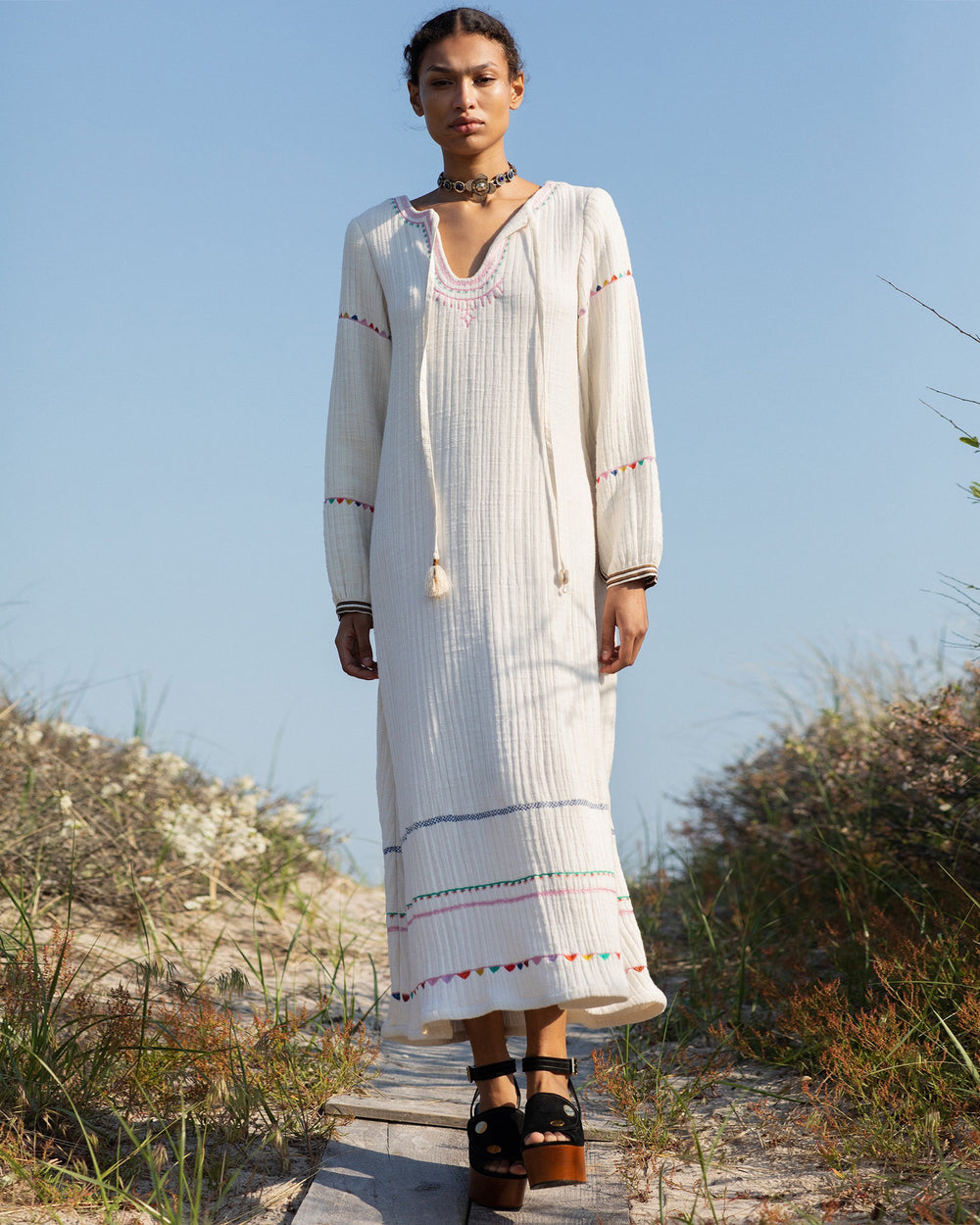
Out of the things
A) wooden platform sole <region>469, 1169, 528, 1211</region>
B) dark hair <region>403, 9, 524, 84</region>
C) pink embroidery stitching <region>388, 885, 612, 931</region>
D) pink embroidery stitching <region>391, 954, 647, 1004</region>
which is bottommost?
wooden platform sole <region>469, 1169, 528, 1211</region>

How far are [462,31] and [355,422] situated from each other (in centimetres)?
95

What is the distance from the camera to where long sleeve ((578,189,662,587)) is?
2.58 metres

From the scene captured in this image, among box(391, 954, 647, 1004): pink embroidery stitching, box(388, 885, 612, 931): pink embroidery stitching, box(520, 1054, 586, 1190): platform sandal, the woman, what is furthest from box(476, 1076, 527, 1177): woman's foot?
box(388, 885, 612, 931): pink embroidery stitching

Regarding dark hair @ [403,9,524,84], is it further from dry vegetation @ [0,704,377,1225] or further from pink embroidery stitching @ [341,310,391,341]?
dry vegetation @ [0,704,377,1225]

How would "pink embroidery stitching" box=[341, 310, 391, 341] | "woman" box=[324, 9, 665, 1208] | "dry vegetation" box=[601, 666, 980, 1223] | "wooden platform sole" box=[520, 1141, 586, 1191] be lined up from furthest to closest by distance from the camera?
1. "pink embroidery stitching" box=[341, 310, 391, 341]
2. "dry vegetation" box=[601, 666, 980, 1223]
3. "woman" box=[324, 9, 665, 1208]
4. "wooden platform sole" box=[520, 1141, 586, 1191]

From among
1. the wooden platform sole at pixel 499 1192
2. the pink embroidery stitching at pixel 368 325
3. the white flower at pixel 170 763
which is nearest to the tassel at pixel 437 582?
the pink embroidery stitching at pixel 368 325

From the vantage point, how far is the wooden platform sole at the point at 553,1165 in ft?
7.30

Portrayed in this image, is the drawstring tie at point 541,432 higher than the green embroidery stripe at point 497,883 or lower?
higher

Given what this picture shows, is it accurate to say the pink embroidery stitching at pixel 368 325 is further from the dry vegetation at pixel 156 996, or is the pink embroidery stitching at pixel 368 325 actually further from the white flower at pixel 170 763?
the white flower at pixel 170 763

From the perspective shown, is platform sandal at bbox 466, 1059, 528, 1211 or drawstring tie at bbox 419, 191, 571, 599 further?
drawstring tie at bbox 419, 191, 571, 599

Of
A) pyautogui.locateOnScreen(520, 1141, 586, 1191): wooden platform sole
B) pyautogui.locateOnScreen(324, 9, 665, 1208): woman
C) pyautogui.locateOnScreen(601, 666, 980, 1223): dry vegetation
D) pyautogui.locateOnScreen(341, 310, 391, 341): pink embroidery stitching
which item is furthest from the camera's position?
pyautogui.locateOnScreen(341, 310, 391, 341): pink embroidery stitching

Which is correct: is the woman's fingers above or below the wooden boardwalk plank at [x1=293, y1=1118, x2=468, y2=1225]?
above

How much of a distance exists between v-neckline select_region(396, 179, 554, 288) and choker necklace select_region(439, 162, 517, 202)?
73 millimetres

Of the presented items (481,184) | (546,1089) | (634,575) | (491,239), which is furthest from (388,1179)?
(481,184)
